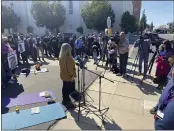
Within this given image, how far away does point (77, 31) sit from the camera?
4438 cm

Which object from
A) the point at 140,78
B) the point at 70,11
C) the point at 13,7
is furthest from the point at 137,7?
the point at 140,78

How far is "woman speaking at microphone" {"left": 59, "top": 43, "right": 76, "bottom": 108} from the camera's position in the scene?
15.3 ft

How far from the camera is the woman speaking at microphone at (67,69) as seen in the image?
4656 millimetres

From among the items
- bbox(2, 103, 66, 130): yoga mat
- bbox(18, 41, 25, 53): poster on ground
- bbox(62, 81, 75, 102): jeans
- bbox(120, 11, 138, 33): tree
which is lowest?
bbox(2, 103, 66, 130): yoga mat

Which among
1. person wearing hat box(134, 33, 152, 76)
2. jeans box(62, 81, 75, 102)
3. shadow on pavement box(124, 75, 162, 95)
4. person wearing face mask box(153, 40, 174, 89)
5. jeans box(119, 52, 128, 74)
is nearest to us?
jeans box(62, 81, 75, 102)

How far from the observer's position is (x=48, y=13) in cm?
4056

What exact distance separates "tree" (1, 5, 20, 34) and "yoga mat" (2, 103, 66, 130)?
136 ft

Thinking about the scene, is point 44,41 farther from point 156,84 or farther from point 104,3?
point 104,3

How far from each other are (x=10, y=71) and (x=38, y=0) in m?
38.1

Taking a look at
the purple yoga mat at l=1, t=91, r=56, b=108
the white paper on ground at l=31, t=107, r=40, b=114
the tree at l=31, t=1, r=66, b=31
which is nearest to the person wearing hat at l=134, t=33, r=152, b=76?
the purple yoga mat at l=1, t=91, r=56, b=108

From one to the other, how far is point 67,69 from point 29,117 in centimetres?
157

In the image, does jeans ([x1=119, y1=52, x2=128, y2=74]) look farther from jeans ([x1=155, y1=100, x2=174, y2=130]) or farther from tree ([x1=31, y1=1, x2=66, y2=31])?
tree ([x1=31, y1=1, x2=66, y2=31])

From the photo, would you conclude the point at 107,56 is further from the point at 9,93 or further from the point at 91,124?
the point at 91,124

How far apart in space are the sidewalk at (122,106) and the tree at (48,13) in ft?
121
